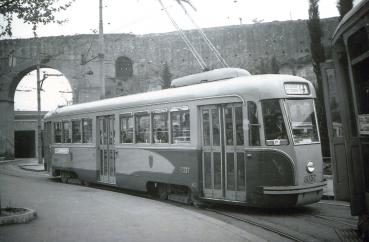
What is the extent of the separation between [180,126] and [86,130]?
17.4 ft

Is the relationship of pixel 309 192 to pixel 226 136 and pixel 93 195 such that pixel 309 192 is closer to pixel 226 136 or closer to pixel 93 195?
pixel 226 136

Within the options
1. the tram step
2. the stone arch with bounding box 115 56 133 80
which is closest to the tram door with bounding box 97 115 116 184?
the tram step

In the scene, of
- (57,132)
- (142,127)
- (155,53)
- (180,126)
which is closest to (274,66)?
(155,53)

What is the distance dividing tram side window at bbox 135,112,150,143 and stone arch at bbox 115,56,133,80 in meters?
25.7

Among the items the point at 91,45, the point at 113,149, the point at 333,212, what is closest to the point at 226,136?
the point at 333,212

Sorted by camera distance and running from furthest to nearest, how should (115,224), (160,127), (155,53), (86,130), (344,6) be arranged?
(155,53), (344,6), (86,130), (160,127), (115,224)

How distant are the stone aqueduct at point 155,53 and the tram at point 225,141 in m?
23.7

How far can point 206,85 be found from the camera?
32.9ft

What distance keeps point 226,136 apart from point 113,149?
16.2ft

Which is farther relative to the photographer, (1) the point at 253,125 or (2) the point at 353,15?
(1) the point at 253,125

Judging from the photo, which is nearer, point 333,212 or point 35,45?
point 333,212

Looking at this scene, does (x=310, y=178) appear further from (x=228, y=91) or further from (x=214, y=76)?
(x=214, y=76)

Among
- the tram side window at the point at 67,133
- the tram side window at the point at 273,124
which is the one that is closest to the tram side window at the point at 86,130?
the tram side window at the point at 67,133

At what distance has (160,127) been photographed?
1106cm
